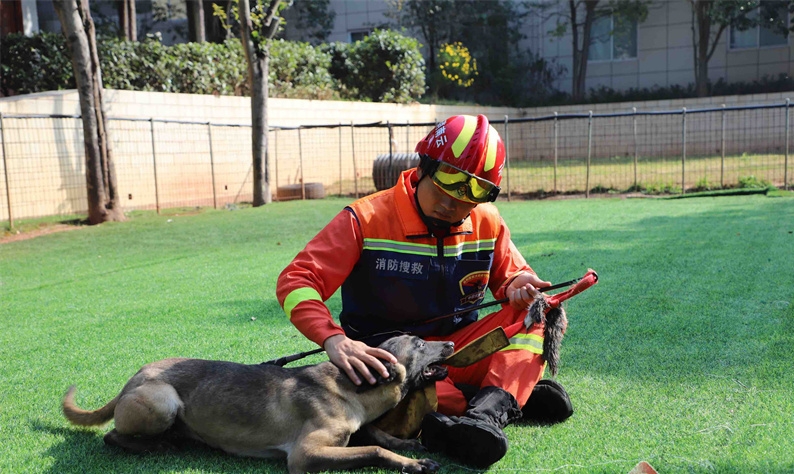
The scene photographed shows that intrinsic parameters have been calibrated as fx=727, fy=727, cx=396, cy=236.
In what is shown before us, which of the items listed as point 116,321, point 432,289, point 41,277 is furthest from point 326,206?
point 432,289

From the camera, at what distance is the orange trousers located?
327 centimetres

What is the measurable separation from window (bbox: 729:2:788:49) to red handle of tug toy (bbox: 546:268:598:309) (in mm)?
25192

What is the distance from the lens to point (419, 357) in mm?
3078

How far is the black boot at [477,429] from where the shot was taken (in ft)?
9.12

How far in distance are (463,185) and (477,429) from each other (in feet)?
3.52

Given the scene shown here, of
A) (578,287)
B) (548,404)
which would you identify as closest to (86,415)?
(548,404)

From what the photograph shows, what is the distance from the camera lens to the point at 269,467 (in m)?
2.95

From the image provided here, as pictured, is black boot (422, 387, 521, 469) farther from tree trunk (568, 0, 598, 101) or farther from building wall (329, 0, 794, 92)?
building wall (329, 0, 794, 92)

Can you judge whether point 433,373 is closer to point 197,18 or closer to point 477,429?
point 477,429

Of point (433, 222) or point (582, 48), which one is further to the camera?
point (582, 48)

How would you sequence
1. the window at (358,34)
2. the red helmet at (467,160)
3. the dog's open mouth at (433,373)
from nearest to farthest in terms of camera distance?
the dog's open mouth at (433,373) → the red helmet at (467,160) → the window at (358,34)

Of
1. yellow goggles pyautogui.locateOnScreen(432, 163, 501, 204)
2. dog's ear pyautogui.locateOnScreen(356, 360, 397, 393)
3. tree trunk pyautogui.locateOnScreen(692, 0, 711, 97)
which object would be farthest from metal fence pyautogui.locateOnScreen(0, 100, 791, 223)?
dog's ear pyautogui.locateOnScreen(356, 360, 397, 393)

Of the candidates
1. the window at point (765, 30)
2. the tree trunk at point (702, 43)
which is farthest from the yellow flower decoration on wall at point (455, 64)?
the window at point (765, 30)

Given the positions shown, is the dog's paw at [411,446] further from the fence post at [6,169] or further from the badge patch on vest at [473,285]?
the fence post at [6,169]
